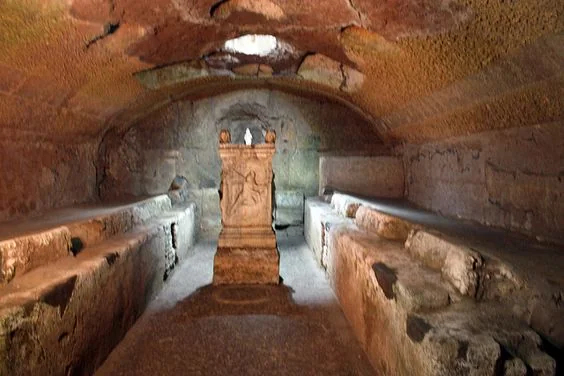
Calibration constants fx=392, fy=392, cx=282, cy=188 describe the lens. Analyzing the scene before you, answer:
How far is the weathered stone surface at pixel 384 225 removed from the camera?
348 cm

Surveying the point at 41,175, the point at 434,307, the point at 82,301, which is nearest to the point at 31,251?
the point at 82,301

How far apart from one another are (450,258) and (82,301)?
2.28 m

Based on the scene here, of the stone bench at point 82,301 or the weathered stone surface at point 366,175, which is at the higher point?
the weathered stone surface at point 366,175

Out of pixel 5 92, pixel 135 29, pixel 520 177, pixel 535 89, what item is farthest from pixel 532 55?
pixel 5 92

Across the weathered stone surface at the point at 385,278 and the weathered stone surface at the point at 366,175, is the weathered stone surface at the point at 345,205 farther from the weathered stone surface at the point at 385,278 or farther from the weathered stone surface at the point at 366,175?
the weathered stone surface at the point at 385,278

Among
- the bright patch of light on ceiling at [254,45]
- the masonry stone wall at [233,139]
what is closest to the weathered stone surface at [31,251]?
the bright patch of light on ceiling at [254,45]

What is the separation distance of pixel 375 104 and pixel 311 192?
232cm

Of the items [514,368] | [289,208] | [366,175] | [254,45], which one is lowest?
[289,208]

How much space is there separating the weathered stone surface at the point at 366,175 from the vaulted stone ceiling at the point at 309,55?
115cm

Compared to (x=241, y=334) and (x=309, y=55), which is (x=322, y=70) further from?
(x=241, y=334)

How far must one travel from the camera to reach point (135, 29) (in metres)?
3.36

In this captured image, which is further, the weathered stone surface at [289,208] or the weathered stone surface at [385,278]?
the weathered stone surface at [289,208]

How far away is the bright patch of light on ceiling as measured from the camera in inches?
184

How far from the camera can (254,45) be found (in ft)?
15.8
